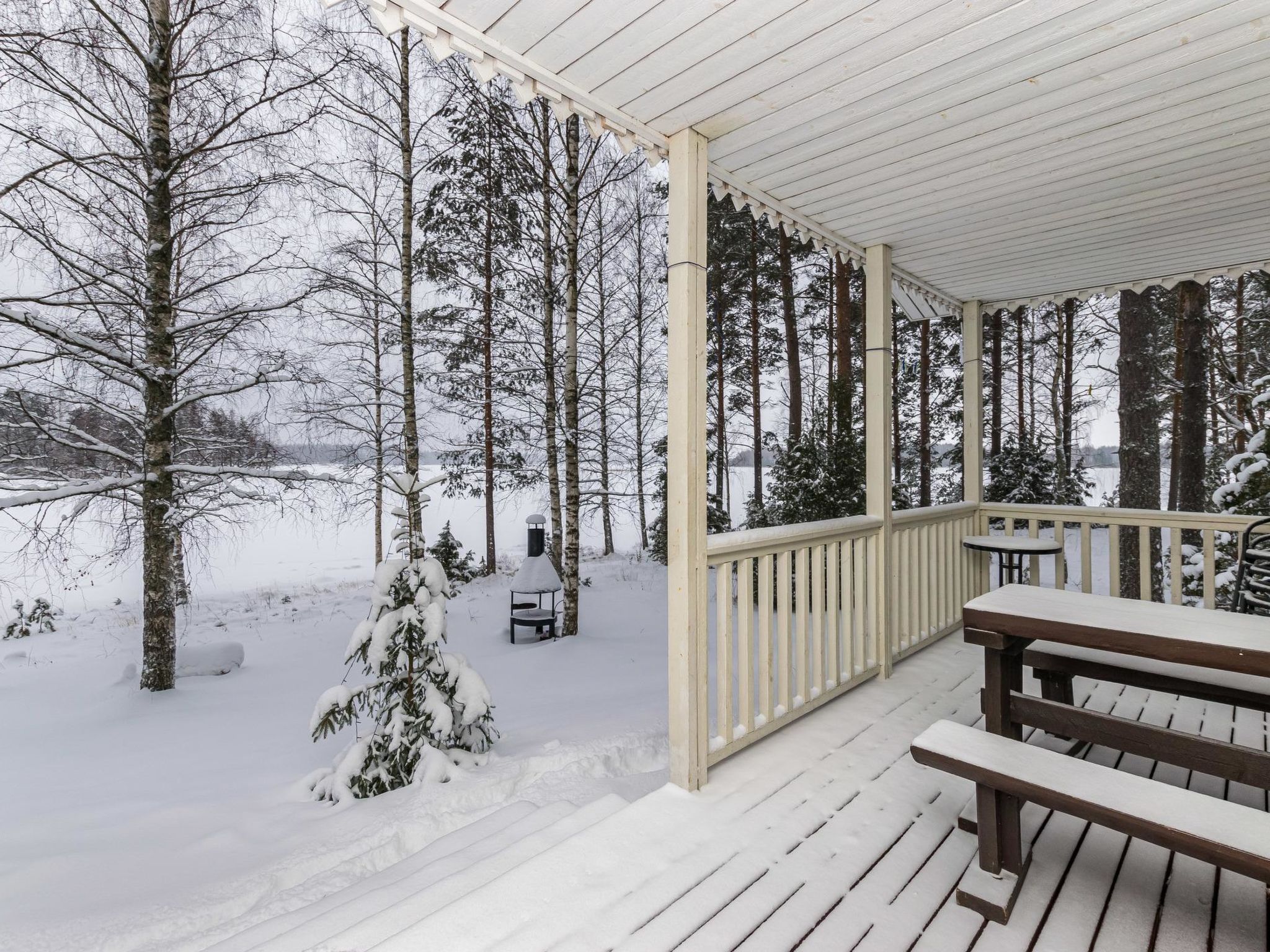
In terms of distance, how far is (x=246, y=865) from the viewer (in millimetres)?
2553

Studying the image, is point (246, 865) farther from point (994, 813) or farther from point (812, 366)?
point (812, 366)

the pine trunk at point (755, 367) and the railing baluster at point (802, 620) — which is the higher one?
the pine trunk at point (755, 367)

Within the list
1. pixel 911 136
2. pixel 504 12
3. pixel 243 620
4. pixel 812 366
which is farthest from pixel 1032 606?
pixel 812 366

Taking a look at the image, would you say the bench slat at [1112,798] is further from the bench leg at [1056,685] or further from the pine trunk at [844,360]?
the pine trunk at [844,360]

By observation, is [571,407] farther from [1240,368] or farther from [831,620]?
[1240,368]

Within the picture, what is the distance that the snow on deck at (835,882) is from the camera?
1505 millimetres

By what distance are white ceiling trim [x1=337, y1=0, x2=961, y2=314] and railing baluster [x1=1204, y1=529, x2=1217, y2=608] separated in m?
3.34

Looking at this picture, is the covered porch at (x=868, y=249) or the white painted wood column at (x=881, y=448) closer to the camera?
the covered porch at (x=868, y=249)

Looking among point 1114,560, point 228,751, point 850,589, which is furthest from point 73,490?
point 1114,560

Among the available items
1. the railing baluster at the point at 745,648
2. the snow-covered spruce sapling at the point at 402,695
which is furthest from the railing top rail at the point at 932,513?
the snow-covered spruce sapling at the point at 402,695

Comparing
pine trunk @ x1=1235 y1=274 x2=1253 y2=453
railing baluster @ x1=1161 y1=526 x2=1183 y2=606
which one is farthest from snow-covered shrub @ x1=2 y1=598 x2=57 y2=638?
pine trunk @ x1=1235 y1=274 x2=1253 y2=453

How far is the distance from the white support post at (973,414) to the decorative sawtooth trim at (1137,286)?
199 millimetres

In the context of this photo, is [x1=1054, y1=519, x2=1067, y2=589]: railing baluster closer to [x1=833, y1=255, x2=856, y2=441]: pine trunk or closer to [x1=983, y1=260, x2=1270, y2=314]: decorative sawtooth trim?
[x1=983, y1=260, x2=1270, y2=314]: decorative sawtooth trim

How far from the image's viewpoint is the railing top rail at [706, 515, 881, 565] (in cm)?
237
